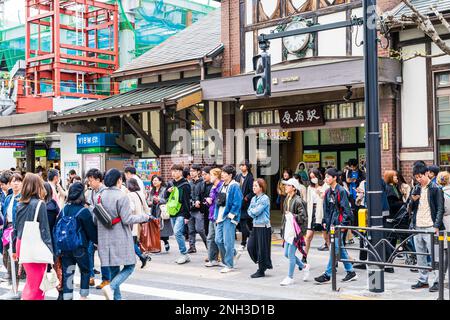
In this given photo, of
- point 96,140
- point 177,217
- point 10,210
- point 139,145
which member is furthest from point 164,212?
point 139,145

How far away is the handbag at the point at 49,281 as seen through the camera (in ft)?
24.6

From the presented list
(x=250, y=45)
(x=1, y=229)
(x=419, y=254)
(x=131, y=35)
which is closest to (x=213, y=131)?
(x=250, y=45)

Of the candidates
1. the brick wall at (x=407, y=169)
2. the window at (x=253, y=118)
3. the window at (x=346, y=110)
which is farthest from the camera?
the window at (x=253, y=118)

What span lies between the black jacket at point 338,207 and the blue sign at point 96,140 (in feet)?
38.9

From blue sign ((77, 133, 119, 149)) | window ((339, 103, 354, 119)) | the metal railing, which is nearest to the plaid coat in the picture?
the metal railing

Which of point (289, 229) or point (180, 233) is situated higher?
point (289, 229)

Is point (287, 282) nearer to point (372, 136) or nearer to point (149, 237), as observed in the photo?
point (372, 136)

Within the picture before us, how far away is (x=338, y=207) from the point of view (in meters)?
9.88

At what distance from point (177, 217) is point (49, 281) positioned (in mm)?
4569

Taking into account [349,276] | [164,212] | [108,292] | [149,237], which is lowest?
[349,276]

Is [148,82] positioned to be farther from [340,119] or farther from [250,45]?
[340,119]

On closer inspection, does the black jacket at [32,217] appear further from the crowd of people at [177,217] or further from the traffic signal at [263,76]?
the traffic signal at [263,76]

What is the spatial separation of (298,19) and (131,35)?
72.3ft

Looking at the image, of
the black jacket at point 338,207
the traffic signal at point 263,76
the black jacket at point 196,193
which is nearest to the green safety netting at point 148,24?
the black jacket at point 196,193
